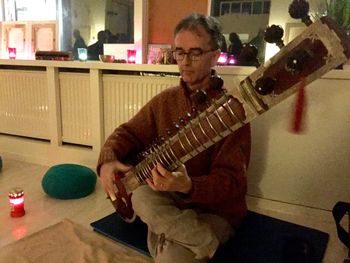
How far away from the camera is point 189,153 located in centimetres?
94

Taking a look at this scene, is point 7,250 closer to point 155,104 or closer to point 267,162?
point 155,104

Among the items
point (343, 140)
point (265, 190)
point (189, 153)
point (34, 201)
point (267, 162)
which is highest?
point (189, 153)

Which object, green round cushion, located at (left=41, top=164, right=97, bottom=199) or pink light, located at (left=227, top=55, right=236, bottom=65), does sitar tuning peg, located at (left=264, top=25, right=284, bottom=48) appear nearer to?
pink light, located at (left=227, top=55, right=236, bottom=65)

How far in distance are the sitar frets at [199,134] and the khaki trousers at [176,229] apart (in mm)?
149

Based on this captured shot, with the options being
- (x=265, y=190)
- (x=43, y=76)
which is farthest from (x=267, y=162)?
(x=43, y=76)

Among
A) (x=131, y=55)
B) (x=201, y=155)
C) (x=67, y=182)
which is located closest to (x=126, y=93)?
(x=131, y=55)

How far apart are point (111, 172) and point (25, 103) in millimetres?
1570

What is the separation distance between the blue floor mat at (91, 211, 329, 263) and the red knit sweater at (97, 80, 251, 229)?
0.42ft

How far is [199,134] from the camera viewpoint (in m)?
0.89

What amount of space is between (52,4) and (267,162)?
6.91 ft

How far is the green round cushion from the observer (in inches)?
71.7

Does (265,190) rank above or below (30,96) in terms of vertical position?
below

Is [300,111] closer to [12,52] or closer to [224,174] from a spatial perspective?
[224,174]

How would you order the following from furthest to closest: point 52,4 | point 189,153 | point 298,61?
point 52,4
point 189,153
point 298,61
